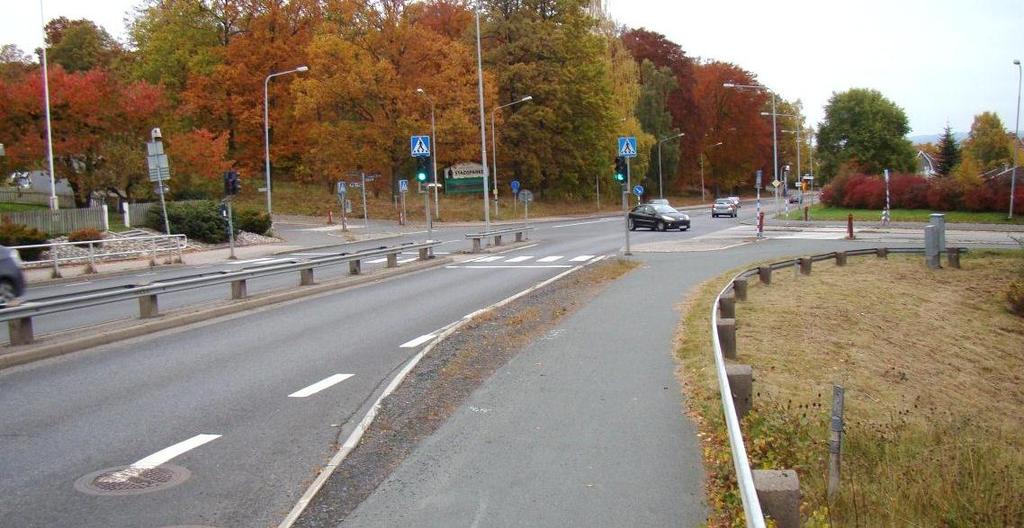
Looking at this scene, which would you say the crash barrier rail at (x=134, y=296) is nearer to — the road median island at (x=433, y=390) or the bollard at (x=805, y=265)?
the road median island at (x=433, y=390)

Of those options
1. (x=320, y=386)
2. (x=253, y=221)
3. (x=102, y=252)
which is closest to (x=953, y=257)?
(x=320, y=386)

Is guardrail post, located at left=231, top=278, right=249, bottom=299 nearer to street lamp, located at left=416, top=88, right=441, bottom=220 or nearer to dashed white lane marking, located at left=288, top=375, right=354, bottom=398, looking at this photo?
dashed white lane marking, located at left=288, top=375, right=354, bottom=398

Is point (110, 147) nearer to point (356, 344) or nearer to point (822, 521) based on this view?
point (356, 344)

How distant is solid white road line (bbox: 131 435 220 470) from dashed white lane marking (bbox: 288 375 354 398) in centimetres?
167

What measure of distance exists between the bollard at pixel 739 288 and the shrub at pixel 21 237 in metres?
23.6

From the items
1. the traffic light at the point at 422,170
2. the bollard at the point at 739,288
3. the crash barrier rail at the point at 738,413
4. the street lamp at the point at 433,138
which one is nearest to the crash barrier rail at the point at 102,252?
the traffic light at the point at 422,170

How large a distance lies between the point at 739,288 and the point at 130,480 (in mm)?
12692

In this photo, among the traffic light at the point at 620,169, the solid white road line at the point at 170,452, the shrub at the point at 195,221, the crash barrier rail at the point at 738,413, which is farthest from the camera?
the shrub at the point at 195,221

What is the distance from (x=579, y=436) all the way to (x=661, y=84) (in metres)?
85.0

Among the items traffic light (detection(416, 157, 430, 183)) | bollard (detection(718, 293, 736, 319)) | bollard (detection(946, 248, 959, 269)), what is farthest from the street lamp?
bollard (detection(718, 293, 736, 319))

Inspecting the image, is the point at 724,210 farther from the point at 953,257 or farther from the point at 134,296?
the point at 134,296

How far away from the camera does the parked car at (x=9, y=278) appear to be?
15312mm

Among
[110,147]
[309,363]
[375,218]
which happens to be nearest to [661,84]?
[375,218]

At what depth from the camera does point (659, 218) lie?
152 ft
